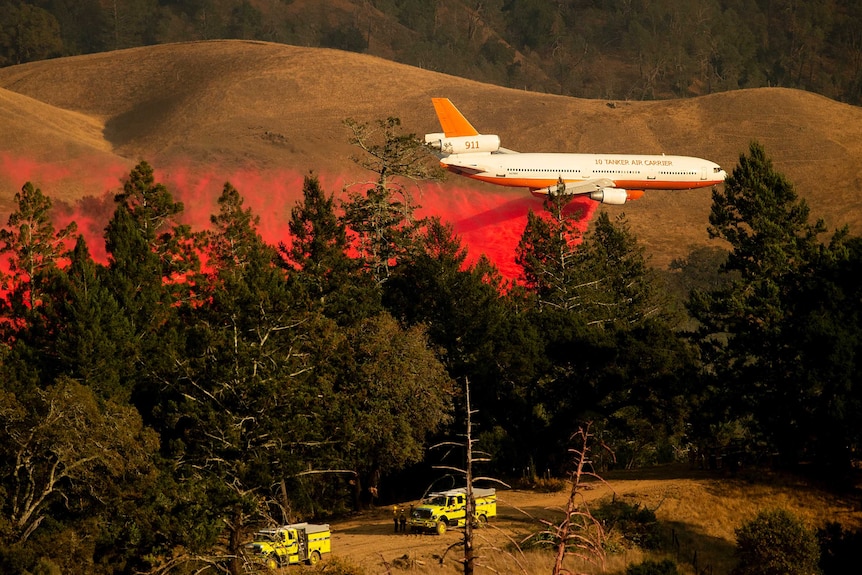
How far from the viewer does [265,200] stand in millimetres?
169125

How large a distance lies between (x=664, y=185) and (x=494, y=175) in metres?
22.9

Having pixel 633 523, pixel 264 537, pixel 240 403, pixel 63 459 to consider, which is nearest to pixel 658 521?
pixel 633 523

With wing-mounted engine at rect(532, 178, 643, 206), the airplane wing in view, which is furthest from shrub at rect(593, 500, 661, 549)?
wing-mounted engine at rect(532, 178, 643, 206)

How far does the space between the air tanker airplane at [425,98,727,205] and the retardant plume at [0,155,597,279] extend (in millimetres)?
11420

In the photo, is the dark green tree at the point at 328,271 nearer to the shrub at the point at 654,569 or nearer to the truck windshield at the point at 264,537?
the truck windshield at the point at 264,537

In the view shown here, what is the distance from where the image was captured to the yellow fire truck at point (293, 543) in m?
51.2

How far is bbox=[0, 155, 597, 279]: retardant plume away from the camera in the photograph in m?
154

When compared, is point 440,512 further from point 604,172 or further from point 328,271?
point 604,172

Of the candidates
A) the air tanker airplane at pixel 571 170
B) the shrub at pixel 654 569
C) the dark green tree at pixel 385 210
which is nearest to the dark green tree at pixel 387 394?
the dark green tree at pixel 385 210

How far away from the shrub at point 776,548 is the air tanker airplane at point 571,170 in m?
78.1

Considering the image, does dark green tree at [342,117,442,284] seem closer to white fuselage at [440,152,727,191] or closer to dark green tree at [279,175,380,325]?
dark green tree at [279,175,380,325]

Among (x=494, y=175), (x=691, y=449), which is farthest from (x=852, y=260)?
(x=494, y=175)

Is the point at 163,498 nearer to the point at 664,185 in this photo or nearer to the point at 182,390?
the point at 182,390

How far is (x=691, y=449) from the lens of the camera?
82.7m
